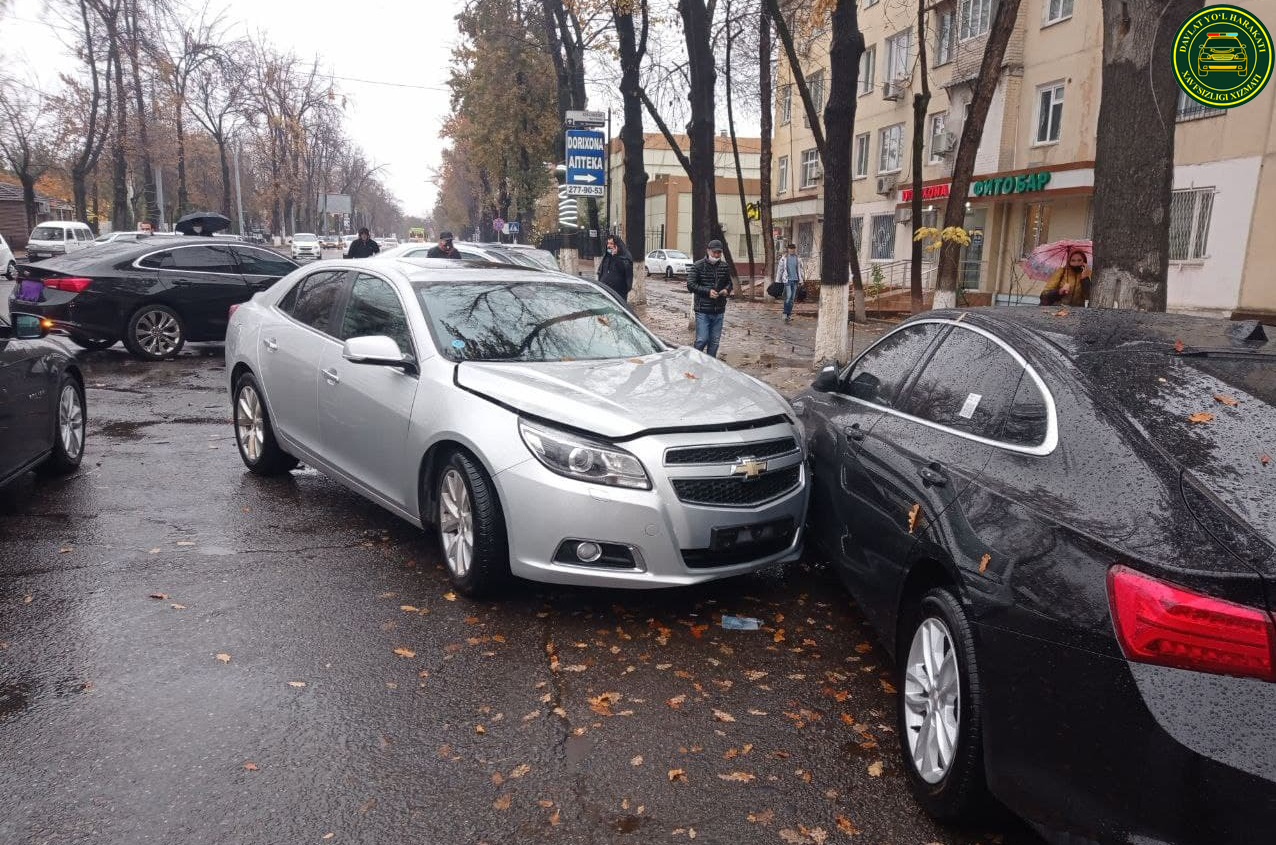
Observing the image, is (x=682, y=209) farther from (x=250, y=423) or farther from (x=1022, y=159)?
(x=250, y=423)

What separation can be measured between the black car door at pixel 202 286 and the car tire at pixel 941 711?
12.5 m

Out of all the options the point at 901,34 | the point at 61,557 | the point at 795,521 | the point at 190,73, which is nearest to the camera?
the point at 795,521

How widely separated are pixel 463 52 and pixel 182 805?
3851 centimetres

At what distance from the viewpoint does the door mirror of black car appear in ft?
14.7

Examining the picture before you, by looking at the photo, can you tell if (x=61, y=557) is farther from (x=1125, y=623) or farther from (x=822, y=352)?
(x=822, y=352)

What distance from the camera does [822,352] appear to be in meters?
12.4

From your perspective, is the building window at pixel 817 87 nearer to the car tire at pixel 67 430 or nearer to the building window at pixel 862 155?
the building window at pixel 862 155

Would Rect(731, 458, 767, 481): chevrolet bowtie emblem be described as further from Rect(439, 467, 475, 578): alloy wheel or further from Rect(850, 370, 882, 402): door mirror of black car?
Rect(439, 467, 475, 578): alloy wheel

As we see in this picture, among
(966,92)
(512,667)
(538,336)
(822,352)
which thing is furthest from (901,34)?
(512,667)

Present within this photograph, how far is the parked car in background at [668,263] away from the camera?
4500cm

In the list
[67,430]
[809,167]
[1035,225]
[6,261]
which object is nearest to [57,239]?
[6,261]

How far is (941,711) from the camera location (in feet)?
9.80

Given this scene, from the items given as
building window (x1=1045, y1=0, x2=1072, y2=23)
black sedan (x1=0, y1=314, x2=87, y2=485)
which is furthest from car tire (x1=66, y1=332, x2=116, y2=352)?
building window (x1=1045, y1=0, x2=1072, y2=23)

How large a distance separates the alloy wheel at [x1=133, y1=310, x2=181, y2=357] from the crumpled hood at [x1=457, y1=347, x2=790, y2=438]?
987 cm
